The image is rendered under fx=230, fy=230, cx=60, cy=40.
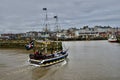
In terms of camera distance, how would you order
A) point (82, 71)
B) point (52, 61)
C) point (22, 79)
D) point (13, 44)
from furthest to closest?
1. point (13, 44)
2. point (52, 61)
3. point (82, 71)
4. point (22, 79)

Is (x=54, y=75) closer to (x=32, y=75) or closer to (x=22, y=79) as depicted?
(x=32, y=75)

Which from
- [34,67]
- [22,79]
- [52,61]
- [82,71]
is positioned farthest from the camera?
[52,61]

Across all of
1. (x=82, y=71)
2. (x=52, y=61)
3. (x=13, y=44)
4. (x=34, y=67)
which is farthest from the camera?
(x=13, y=44)

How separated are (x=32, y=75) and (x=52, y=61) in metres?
6.91

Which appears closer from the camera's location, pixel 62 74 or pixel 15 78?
pixel 15 78

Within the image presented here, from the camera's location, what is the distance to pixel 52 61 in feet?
91.5

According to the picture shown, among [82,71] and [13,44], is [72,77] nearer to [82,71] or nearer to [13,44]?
[82,71]

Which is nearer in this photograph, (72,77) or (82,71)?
(72,77)

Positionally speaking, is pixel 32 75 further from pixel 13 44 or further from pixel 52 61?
pixel 13 44

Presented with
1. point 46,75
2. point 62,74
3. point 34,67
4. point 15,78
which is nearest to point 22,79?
point 15,78

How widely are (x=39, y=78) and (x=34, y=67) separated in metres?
5.45

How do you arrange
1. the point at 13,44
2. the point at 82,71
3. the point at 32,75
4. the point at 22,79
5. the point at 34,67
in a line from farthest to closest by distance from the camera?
1. the point at 13,44
2. the point at 34,67
3. the point at 82,71
4. the point at 32,75
5. the point at 22,79

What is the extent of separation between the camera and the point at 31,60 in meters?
26.8

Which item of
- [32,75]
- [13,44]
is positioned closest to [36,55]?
[32,75]
